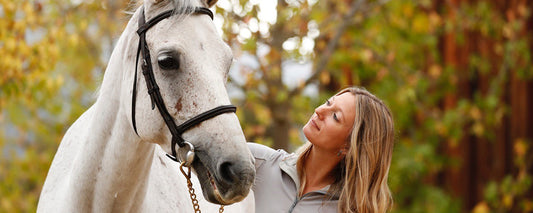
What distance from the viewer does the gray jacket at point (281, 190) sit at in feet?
8.62

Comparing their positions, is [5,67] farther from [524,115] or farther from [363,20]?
[524,115]

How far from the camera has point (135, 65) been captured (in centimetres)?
218

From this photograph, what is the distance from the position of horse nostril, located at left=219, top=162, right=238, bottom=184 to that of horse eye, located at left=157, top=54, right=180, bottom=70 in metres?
0.38

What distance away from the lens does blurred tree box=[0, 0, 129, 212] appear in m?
5.35

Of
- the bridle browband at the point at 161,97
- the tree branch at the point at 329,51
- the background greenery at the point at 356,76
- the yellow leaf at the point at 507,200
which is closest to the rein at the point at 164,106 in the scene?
the bridle browband at the point at 161,97

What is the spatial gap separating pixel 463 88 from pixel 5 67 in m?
6.79

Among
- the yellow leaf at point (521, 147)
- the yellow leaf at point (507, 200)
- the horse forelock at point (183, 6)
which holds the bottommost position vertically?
the yellow leaf at point (507, 200)

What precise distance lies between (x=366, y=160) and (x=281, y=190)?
16.0 inches

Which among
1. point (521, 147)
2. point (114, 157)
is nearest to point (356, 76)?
point (521, 147)

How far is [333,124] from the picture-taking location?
8.50 ft

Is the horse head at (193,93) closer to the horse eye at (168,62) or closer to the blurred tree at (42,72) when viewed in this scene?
the horse eye at (168,62)

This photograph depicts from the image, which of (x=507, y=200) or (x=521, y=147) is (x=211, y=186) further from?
(x=521, y=147)

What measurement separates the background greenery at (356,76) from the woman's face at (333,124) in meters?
3.08

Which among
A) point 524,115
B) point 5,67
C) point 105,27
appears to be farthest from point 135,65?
point 524,115
